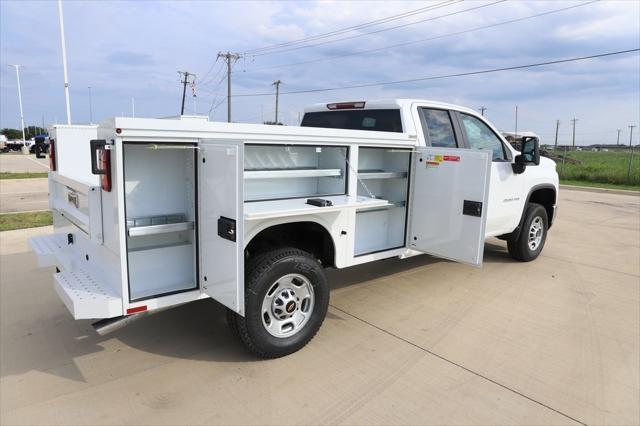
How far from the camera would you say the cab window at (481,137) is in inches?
216

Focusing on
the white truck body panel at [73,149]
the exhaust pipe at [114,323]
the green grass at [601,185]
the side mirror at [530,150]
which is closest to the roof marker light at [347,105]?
the side mirror at [530,150]

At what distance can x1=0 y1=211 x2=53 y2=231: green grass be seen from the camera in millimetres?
7883

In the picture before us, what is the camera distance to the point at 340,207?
354 centimetres

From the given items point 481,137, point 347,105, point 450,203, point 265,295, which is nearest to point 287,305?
point 265,295

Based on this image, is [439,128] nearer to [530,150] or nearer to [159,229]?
[530,150]

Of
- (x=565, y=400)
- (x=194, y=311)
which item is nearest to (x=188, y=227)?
(x=194, y=311)

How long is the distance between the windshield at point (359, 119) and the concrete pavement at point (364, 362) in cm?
183

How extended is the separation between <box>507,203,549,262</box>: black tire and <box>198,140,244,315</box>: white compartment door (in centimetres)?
471

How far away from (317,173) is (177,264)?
1390mm

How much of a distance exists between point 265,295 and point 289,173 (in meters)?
1.02

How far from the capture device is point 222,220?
2.97m

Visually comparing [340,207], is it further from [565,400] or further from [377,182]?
[565,400]

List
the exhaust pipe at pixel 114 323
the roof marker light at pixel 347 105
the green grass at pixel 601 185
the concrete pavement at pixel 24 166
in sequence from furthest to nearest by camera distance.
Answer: the concrete pavement at pixel 24 166, the green grass at pixel 601 185, the roof marker light at pixel 347 105, the exhaust pipe at pixel 114 323

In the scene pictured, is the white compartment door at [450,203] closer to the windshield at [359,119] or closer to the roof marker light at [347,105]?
the windshield at [359,119]
